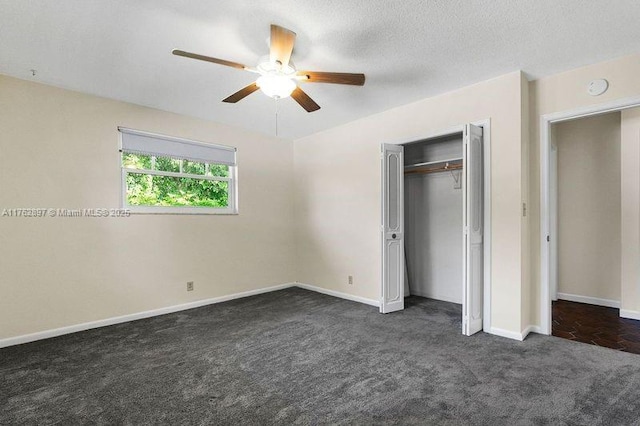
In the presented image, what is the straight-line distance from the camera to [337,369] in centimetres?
253

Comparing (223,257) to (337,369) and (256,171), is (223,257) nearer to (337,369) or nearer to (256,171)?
(256,171)

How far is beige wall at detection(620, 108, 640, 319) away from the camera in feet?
11.8

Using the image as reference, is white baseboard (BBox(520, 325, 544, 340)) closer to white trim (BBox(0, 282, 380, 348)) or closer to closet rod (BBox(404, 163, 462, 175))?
white trim (BBox(0, 282, 380, 348))

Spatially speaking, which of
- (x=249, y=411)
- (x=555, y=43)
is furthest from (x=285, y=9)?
(x=249, y=411)

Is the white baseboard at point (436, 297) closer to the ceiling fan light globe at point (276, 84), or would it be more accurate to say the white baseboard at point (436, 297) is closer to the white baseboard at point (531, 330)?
A: the white baseboard at point (531, 330)

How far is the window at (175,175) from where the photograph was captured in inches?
155

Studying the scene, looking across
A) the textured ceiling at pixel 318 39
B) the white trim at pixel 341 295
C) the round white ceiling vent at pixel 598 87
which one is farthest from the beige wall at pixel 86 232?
the round white ceiling vent at pixel 598 87

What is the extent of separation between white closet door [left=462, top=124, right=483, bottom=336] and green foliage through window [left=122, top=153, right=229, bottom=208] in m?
3.32

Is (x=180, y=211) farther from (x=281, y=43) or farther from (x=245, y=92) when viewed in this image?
(x=281, y=43)

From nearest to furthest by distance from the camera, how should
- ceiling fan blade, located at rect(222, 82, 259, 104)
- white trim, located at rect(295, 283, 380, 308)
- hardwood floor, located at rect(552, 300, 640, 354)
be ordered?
ceiling fan blade, located at rect(222, 82, 259, 104) → hardwood floor, located at rect(552, 300, 640, 354) → white trim, located at rect(295, 283, 380, 308)

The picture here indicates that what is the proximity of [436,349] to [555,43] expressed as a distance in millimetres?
2714

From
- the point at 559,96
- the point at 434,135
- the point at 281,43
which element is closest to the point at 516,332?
the point at 434,135

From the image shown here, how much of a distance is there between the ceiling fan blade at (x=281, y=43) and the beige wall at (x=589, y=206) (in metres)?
4.19

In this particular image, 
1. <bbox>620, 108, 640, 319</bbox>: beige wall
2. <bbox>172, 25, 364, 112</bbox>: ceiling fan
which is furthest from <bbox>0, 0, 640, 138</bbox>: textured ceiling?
<bbox>620, 108, 640, 319</bbox>: beige wall
